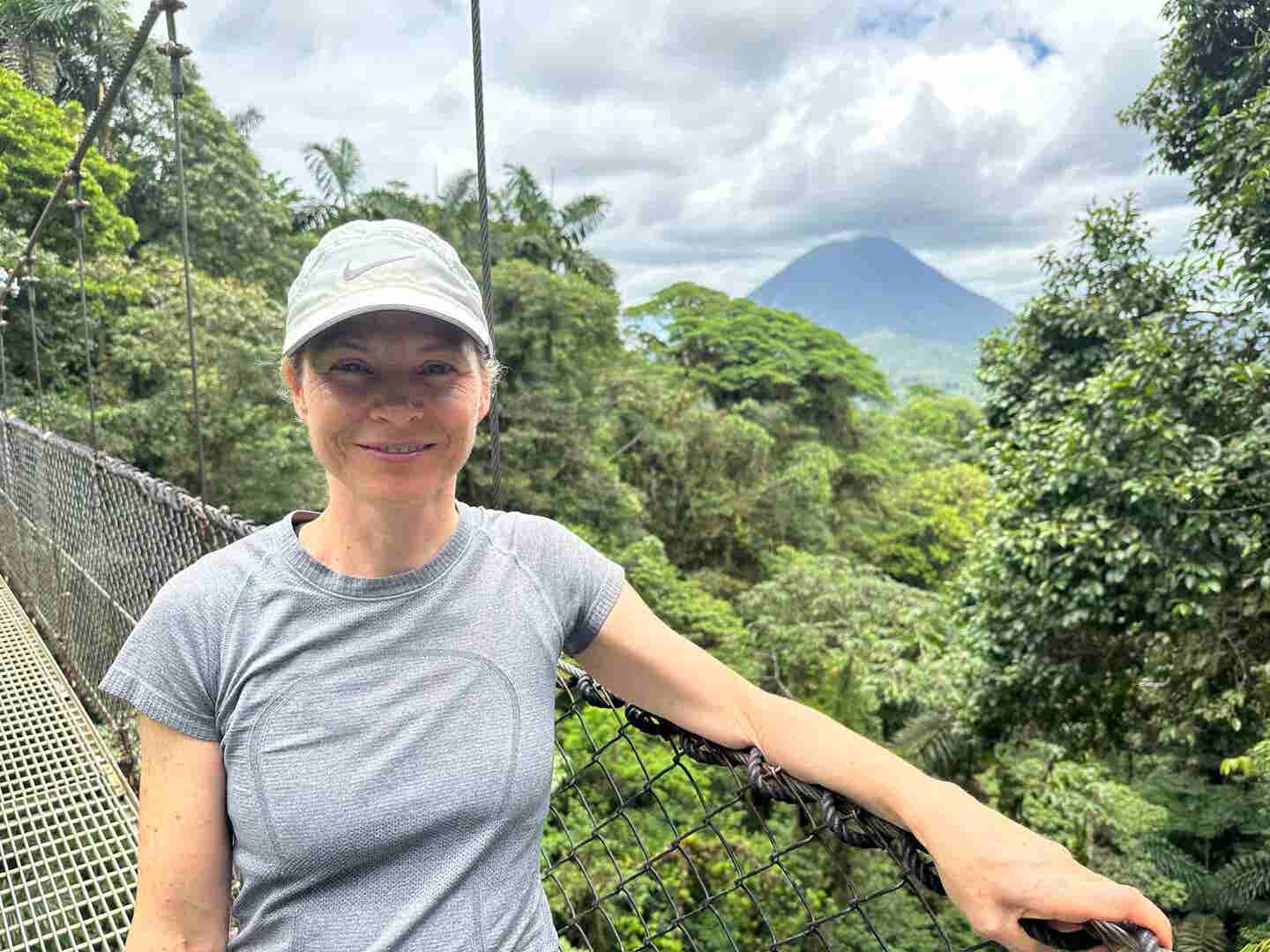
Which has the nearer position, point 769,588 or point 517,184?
point 769,588

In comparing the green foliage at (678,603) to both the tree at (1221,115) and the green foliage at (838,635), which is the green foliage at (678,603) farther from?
the tree at (1221,115)

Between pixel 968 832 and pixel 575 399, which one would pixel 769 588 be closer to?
pixel 575 399

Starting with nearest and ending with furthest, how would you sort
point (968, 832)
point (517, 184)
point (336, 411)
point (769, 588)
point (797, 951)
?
point (968, 832), point (336, 411), point (797, 951), point (769, 588), point (517, 184)

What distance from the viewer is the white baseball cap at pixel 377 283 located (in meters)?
0.63

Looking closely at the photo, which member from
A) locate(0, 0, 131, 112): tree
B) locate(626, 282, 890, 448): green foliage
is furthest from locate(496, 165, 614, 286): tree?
locate(0, 0, 131, 112): tree

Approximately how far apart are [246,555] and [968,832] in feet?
1.93

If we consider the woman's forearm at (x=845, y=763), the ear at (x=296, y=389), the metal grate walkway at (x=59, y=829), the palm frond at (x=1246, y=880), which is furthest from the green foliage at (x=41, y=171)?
the palm frond at (x=1246, y=880)

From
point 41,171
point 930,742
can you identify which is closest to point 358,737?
point 930,742

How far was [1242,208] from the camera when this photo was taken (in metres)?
3.28

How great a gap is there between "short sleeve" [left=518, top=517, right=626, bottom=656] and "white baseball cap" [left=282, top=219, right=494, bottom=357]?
22 cm

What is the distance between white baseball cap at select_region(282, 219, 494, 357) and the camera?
63 cm

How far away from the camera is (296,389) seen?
0.70 meters

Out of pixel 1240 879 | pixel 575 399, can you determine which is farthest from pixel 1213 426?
pixel 575 399

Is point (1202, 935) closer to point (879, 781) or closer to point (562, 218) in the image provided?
point (879, 781)
